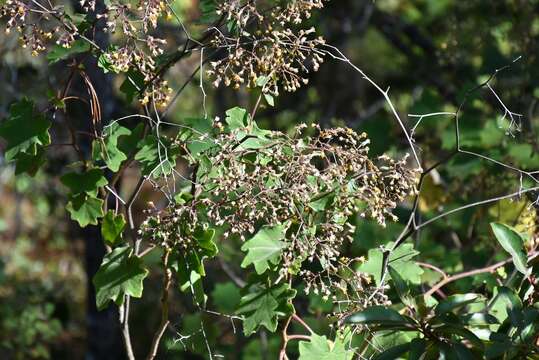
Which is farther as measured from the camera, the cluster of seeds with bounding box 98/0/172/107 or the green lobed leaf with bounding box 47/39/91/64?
the green lobed leaf with bounding box 47/39/91/64

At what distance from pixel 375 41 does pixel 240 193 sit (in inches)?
285

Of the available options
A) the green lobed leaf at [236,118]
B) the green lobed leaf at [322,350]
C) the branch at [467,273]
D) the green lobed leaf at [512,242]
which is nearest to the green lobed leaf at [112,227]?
the green lobed leaf at [236,118]

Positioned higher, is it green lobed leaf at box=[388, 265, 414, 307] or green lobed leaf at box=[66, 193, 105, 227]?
green lobed leaf at box=[66, 193, 105, 227]

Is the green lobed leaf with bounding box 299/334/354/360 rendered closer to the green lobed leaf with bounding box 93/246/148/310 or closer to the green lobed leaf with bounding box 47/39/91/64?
the green lobed leaf with bounding box 93/246/148/310

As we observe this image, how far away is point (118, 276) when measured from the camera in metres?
2.59

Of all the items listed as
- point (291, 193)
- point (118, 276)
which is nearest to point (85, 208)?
point (118, 276)

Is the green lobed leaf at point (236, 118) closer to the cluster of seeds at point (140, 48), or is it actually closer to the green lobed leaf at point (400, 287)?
the cluster of seeds at point (140, 48)

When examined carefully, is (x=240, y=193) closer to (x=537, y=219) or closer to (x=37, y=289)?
(x=537, y=219)

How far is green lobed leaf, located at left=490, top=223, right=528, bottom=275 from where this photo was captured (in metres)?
2.62

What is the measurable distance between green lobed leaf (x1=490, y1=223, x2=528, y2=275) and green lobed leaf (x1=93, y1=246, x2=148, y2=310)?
1.00 m

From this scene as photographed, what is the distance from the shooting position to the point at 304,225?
7.84 feet

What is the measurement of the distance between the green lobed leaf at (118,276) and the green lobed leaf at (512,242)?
3.27ft

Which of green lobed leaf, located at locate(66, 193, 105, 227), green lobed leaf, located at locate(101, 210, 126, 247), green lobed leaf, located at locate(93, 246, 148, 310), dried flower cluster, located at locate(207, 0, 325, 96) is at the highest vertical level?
dried flower cluster, located at locate(207, 0, 325, 96)

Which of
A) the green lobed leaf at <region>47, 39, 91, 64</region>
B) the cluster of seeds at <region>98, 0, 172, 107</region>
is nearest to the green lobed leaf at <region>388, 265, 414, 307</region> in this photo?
the cluster of seeds at <region>98, 0, 172, 107</region>
